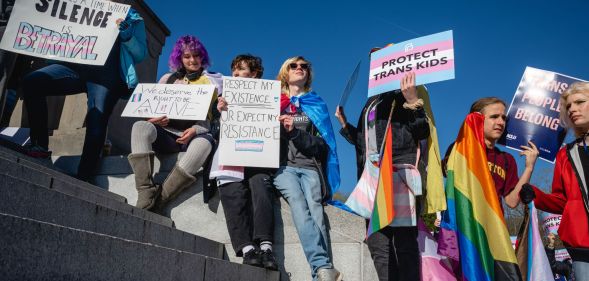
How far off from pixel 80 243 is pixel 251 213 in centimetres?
236

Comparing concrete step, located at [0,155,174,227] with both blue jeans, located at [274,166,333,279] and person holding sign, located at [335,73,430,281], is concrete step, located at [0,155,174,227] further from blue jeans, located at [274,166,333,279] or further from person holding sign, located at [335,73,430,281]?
person holding sign, located at [335,73,430,281]

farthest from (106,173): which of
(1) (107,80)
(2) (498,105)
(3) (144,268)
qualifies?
(2) (498,105)

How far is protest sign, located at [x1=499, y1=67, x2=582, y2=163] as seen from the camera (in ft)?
14.4

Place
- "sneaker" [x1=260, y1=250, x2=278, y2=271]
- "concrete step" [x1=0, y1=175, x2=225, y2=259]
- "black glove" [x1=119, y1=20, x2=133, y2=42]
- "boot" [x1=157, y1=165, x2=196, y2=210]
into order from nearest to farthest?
"concrete step" [x1=0, y1=175, x2=225, y2=259], "sneaker" [x1=260, y1=250, x2=278, y2=271], "boot" [x1=157, y1=165, x2=196, y2=210], "black glove" [x1=119, y1=20, x2=133, y2=42]

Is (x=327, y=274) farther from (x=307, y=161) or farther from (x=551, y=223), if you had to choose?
(x=551, y=223)

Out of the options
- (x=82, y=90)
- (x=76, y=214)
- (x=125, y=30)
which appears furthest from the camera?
(x=125, y=30)

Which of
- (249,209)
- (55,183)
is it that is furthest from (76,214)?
(249,209)

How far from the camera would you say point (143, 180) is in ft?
14.2

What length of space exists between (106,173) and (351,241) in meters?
2.97

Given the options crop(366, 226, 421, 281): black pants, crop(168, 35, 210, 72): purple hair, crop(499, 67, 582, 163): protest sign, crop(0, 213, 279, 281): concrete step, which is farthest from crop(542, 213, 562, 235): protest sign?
crop(0, 213, 279, 281): concrete step

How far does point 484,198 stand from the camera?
12.3 ft

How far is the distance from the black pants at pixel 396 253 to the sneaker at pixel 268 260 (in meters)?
0.82

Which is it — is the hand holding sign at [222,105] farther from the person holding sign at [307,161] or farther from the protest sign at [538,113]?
the protest sign at [538,113]

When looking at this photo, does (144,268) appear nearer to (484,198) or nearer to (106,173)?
(484,198)
